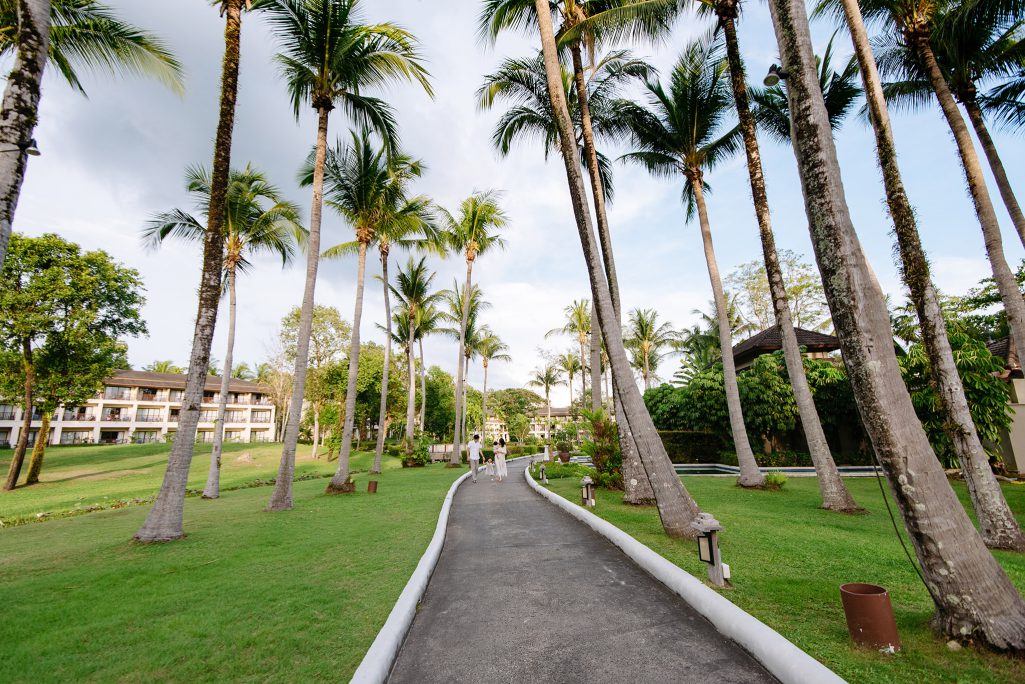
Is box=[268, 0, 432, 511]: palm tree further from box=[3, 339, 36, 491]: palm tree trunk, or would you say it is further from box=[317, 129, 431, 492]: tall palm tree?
box=[3, 339, 36, 491]: palm tree trunk

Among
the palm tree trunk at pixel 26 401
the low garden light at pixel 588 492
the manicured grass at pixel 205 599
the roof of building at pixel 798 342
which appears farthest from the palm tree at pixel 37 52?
the roof of building at pixel 798 342

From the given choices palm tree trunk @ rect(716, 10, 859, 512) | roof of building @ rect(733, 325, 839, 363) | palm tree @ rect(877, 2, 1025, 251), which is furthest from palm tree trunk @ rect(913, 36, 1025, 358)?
roof of building @ rect(733, 325, 839, 363)

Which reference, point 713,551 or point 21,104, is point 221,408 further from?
point 713,551

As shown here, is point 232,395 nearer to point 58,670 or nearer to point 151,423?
point 151,423

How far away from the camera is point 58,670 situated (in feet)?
10.9

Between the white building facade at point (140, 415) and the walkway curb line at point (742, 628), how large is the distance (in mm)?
52012

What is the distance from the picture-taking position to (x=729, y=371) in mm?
13711

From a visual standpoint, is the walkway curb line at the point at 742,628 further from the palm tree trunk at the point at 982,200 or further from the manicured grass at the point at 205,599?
the palm tree trunk at the point at 982,200

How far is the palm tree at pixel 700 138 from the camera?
44.1 feet

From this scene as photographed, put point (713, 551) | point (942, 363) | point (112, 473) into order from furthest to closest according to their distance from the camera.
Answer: point (112, 473) → point (942, 363) → point (713, 551)

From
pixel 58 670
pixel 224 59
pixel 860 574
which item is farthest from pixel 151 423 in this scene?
pixel 860 574

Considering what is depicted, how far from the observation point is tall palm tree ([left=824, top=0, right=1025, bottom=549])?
6.46 metres

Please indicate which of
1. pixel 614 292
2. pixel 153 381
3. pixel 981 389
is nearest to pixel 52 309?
pixel 614 292

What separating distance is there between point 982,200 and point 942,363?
16.8 ft
